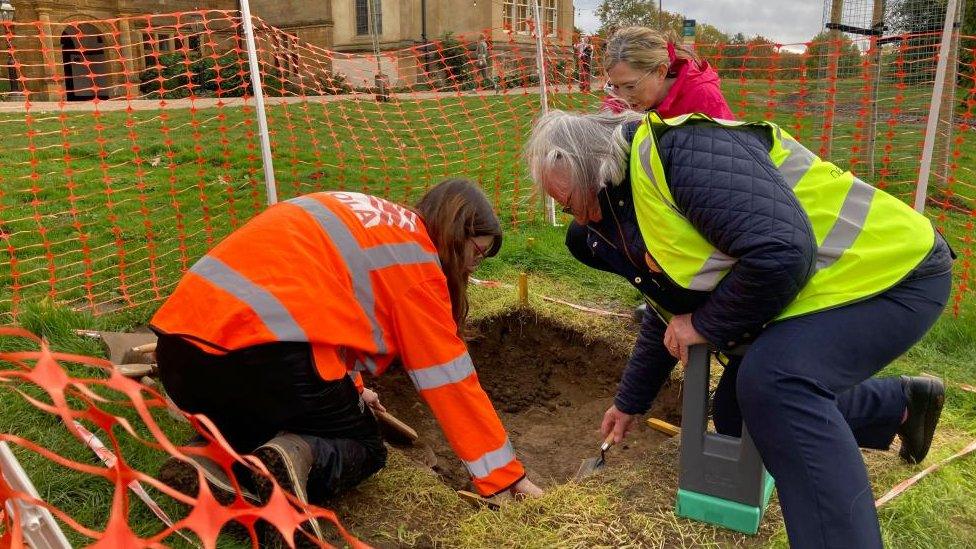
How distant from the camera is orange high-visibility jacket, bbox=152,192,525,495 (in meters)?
2.38

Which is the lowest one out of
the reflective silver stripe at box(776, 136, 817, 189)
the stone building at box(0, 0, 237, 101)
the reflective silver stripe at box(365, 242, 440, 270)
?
the reflective silver stripe at box(365, 242, 440, 270)

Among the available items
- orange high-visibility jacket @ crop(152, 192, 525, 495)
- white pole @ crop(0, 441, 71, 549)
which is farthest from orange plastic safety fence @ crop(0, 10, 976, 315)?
white pole @ crop(0, 441, 71, 549)

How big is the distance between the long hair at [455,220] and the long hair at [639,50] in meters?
1.22

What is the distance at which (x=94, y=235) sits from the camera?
→ 604cm

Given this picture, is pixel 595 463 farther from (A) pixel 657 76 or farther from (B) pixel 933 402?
(A) pixel 657 76

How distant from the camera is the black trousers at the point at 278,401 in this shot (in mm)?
2447

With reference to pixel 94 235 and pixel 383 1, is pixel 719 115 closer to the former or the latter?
pixel 94 235

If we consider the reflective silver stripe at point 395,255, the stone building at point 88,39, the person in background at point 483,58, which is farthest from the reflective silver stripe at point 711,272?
the stone building at point 88,39

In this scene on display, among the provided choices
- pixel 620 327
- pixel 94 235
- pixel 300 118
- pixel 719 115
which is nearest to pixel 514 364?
pixel 620 327

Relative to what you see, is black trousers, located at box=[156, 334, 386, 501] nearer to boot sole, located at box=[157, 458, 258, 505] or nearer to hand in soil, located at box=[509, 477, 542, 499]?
boot sole, located at box=[157, 458, 258, 505]

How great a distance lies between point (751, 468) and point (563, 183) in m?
1.12

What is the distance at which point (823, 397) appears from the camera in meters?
2.02

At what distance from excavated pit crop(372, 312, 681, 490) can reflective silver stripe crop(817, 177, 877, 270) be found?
1704 millimetres

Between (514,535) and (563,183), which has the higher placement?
(563,183)
